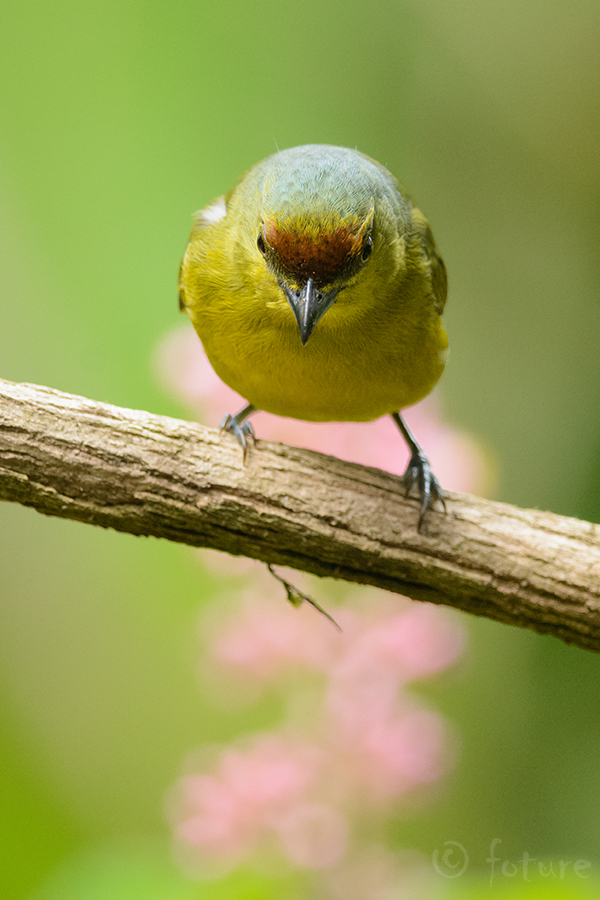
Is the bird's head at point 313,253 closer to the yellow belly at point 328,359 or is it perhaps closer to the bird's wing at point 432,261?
the yellow belly at point 328,359

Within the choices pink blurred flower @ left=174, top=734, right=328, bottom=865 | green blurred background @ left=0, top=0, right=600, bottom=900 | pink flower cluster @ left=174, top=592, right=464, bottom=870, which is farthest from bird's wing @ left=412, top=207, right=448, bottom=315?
pink blurred flower @ left=174, top=734, right=328, bottom=865

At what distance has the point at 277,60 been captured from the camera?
15.1 ft

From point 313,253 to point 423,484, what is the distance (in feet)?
2.68

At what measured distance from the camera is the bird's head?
2.19 meters

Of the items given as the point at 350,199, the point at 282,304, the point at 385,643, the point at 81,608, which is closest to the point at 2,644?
the point at 81,608

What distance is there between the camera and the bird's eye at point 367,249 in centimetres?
230

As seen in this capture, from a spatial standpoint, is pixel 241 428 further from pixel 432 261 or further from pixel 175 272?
pixel 175 272

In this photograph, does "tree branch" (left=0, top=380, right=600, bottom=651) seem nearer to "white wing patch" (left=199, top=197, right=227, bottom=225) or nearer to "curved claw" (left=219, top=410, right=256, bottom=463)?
"curved claw" (left=219, top=410, right=256, bottom=463)

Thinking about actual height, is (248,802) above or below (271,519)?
below

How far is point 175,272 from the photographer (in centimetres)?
451

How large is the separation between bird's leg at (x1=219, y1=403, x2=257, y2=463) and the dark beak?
1.29ft

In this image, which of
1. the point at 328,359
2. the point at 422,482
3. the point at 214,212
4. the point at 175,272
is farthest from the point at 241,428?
the point at 175,272

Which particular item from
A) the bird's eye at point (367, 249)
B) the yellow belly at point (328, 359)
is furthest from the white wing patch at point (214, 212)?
the bird's eye at point (367, 249)

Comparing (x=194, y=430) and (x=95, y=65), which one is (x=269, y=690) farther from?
(x=95, y=65)
